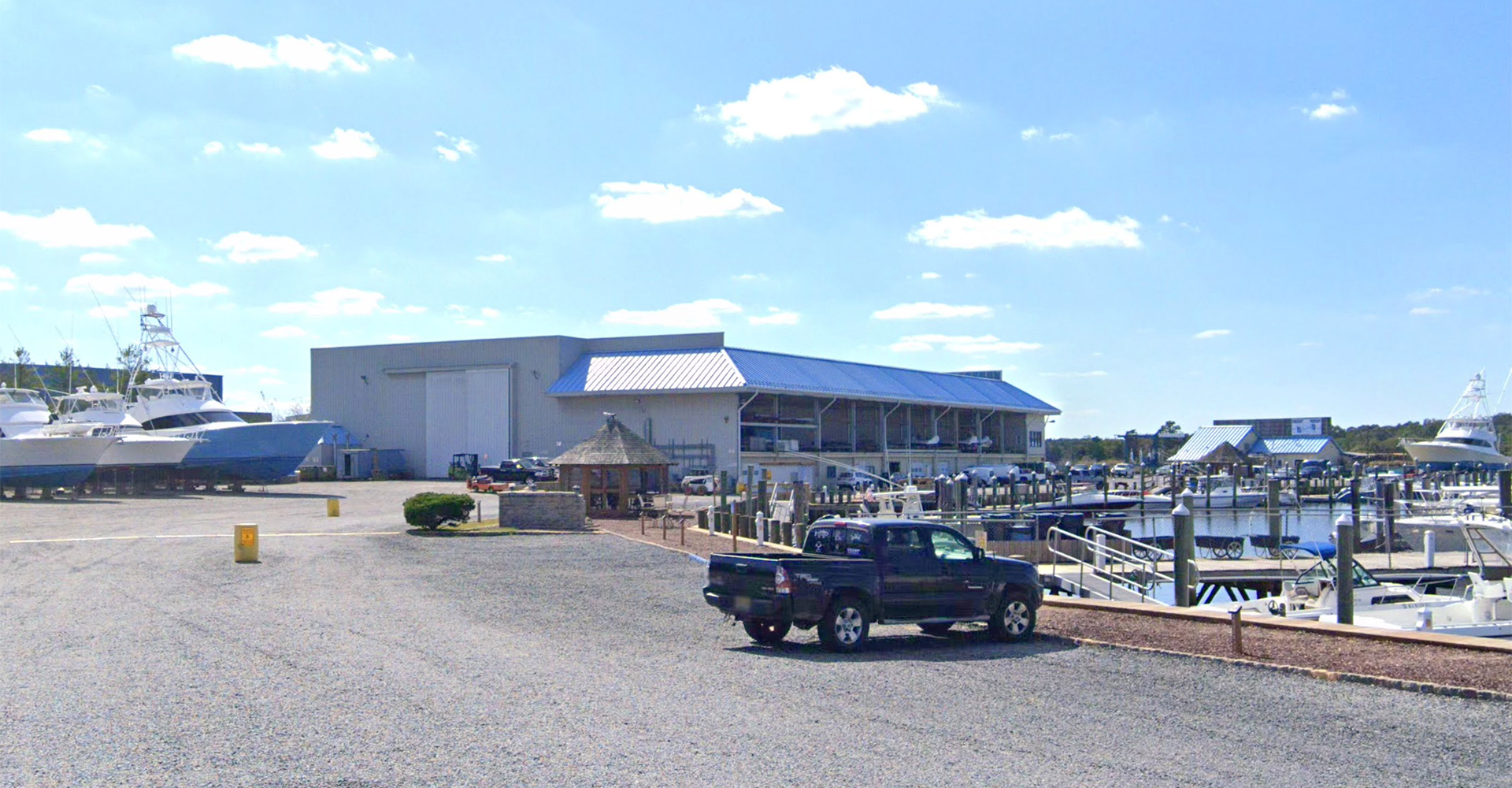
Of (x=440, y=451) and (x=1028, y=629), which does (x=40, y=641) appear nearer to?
(x=1028, y=629)

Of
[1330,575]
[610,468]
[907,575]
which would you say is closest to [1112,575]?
[1330,575]

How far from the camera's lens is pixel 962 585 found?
15117 mm

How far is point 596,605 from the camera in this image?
18203 mm

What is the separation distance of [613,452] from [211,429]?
2946cm

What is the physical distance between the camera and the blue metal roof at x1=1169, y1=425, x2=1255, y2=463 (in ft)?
335

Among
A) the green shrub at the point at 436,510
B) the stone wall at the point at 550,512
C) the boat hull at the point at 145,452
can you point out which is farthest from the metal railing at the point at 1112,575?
the boat hull at the point at 145,452

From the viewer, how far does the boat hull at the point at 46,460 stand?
173ft

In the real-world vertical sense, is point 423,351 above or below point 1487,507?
above

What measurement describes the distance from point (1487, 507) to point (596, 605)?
119 feet

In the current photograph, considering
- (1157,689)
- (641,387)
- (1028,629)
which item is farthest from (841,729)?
(641,387)

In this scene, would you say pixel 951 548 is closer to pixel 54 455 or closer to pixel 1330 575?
pixel 1330 575

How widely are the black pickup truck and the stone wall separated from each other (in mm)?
19417

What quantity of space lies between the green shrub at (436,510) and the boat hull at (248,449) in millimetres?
29091

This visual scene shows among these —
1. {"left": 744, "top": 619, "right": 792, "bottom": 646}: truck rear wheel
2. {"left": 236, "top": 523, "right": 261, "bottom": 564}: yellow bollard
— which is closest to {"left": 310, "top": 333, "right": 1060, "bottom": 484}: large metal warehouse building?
{"left": 236, "top": 523, "right": 261, "bottom": 564}: yellow bollard
